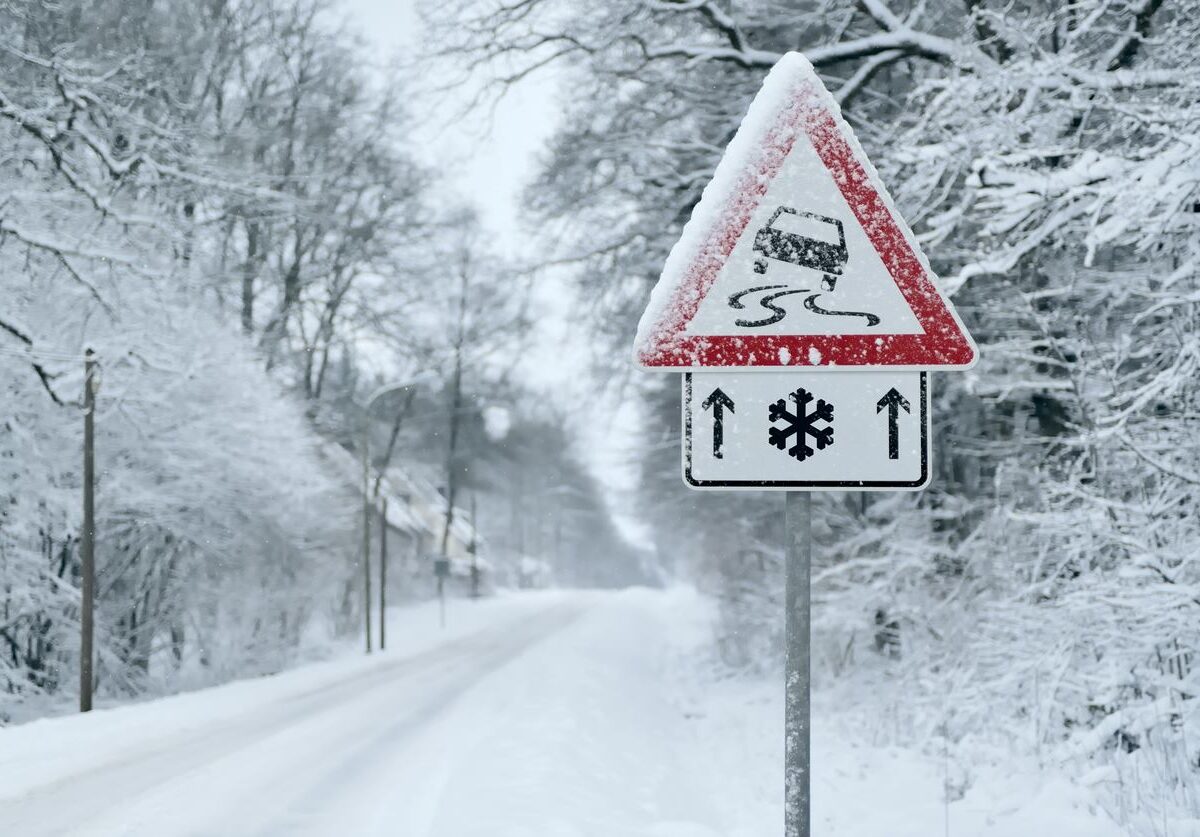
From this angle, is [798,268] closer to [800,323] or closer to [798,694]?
[800,323]

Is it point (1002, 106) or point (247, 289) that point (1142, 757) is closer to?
point (1002, 106)

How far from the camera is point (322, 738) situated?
10.7 m

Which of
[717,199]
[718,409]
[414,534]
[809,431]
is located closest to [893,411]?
[809,431]

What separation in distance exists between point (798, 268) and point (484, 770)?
7.05m

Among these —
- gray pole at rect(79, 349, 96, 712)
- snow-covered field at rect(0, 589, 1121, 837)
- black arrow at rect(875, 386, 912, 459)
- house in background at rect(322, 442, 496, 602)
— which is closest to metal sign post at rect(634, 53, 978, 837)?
black arrow at rect(875, 386, 912, 459)

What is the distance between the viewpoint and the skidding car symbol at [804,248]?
235 centimetres

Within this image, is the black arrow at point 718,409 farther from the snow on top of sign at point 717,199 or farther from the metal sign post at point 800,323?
the snow on top of sign at point 717,199

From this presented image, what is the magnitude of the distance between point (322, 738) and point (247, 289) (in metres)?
18.9

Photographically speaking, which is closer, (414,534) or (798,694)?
(798,694)

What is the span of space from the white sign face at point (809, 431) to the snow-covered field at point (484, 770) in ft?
11.8

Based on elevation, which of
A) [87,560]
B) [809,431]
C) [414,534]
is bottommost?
[414,534]

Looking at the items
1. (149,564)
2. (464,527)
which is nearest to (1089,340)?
(149,564)

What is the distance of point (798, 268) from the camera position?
2.36 m

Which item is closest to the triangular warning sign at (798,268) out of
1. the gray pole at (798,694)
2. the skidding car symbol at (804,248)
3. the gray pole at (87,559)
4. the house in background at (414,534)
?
the skidding car symbol at (804,248)
